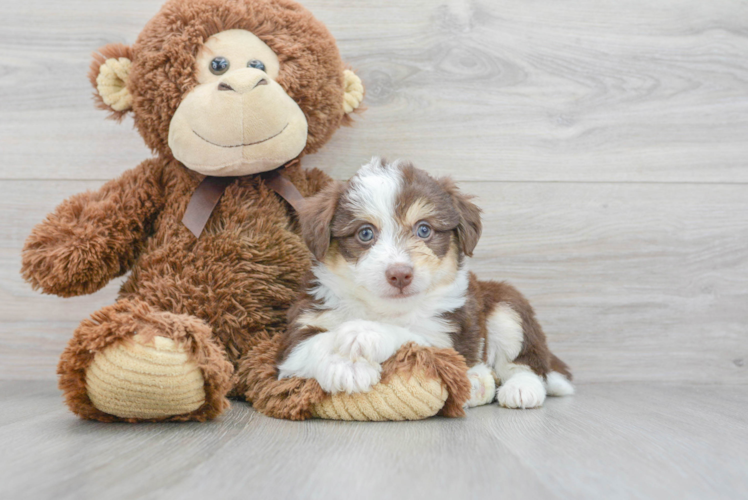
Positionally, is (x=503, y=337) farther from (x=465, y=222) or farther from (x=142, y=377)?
(x=142, y=377)

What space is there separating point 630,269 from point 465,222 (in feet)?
3.67

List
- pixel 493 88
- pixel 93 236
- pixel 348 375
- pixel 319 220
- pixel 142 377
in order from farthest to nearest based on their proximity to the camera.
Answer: pixel 493 88 < pixel 93 236 < pixel 319 220 < pixel 348 375 < pixel 142 377

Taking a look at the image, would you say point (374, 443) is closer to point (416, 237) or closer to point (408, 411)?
point (408, 411)

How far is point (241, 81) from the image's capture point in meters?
1.83

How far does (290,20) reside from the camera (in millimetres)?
2023

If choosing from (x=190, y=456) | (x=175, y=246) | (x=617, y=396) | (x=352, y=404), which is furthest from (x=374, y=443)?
(x=617, y=396)

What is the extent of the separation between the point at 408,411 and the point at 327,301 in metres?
0.41

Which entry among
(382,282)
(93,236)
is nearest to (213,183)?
(93,236)

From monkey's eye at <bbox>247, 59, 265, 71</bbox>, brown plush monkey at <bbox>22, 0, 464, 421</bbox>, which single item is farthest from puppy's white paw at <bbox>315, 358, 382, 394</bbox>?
monkey's eye at <bbox>247, 59, 265, 71</bbox>

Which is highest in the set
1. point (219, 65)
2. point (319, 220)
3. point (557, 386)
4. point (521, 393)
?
point (219, 65)

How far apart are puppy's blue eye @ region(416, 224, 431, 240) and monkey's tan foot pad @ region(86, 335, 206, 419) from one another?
704mm

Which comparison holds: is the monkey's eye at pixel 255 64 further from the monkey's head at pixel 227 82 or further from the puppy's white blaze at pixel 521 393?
the puppy's white blaze at pixel 521 393

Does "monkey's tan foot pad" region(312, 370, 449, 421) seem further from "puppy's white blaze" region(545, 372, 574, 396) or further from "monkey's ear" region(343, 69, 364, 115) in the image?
"monkey's ear" region(343, 69, 364, 115)

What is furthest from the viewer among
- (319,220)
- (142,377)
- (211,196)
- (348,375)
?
(211,196)
